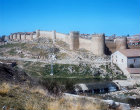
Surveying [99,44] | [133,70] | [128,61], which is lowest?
[133,70]

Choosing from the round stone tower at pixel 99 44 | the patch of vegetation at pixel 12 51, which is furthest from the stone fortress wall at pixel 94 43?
the patch of vegetation at pixel 12 51

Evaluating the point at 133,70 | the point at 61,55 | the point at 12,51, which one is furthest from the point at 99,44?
the point at 12,51

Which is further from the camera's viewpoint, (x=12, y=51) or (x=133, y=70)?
(x=12, y=51)

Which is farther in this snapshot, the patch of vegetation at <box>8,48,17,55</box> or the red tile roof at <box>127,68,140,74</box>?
the patch of vegetation at <box>8,48,17,55</box>

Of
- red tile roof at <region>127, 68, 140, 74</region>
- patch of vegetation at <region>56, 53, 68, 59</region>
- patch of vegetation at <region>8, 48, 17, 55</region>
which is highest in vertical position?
patch of vegetation at <region>8, 48, 17, 55</region>

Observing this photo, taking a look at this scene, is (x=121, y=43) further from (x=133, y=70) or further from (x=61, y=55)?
(x=61, y=55)

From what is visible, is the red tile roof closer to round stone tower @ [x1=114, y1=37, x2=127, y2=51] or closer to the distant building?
the distant building

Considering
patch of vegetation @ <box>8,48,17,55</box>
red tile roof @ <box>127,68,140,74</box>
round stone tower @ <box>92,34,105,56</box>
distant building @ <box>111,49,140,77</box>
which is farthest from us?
patch of vegetation @ <box>8,48,17,55</box>

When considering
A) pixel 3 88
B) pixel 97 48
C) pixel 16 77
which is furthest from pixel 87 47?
pixel 3 88

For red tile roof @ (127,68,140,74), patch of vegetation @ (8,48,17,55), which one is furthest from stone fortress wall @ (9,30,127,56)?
patch of vegetation @ (8,48,17,55)

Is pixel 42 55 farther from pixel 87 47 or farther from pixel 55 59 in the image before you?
pixel 87 47

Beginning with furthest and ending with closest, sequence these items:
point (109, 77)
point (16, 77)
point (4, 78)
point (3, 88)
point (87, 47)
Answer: point (87, 47) < point (109, 77) < point (16, 77) < point (4, 78) < point (3, 88)

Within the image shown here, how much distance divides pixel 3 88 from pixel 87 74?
27.0 metres

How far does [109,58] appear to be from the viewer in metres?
40.6
